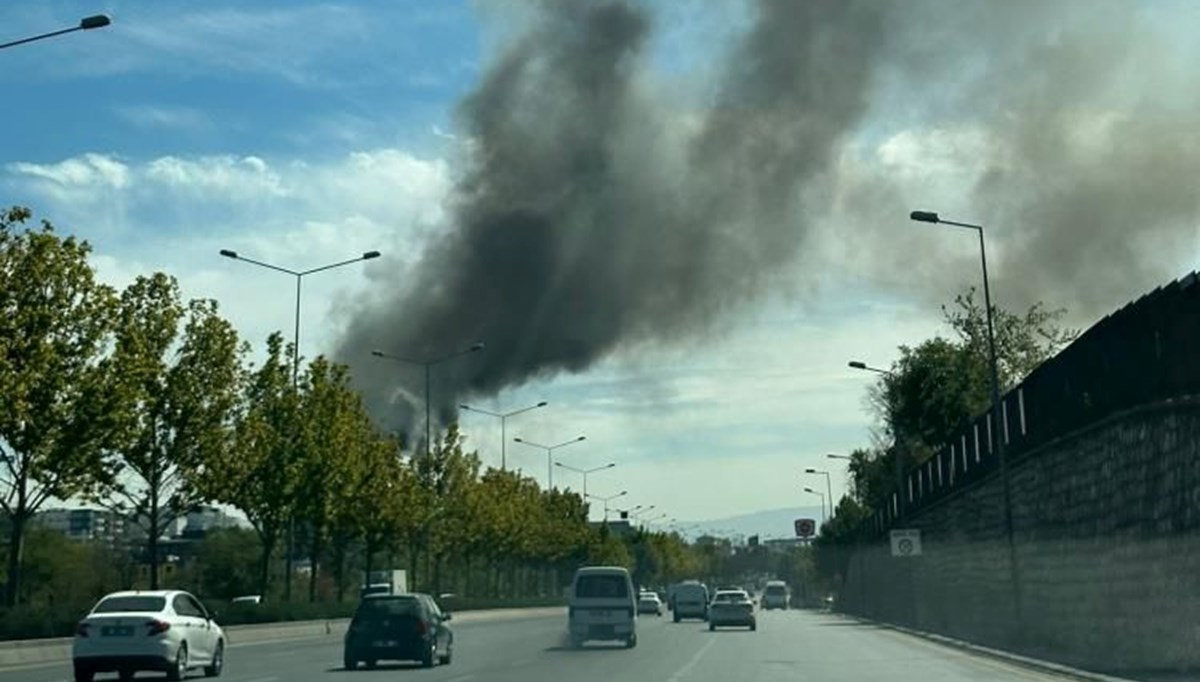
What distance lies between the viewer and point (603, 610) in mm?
46219

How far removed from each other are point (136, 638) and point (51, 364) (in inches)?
573

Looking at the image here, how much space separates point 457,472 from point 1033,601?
55.4 m

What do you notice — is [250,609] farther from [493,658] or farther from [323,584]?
[323,584]

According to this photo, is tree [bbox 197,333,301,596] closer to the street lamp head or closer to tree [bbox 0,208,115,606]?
tree [bbox 0,208,115,606]

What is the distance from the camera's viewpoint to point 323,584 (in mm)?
113250

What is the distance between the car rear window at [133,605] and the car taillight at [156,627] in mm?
552

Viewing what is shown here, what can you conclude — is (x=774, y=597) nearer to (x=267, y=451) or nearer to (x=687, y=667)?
(x=267, y=451)

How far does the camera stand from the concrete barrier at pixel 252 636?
122ft

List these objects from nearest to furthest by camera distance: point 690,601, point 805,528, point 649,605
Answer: point 690,601 → point 649,605 → point 805,528

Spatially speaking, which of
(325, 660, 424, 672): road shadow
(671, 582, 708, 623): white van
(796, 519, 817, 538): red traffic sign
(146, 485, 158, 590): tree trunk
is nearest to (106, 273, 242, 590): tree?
(146, 485, 158, 590): tree trunk

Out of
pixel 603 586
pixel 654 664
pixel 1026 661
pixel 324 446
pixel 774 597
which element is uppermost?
pixel 324 446

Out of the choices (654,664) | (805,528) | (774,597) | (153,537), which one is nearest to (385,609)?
(654,664)

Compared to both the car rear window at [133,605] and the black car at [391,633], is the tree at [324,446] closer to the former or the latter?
the black car at [391,633]

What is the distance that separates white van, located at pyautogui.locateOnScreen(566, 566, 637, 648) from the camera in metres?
46.0
